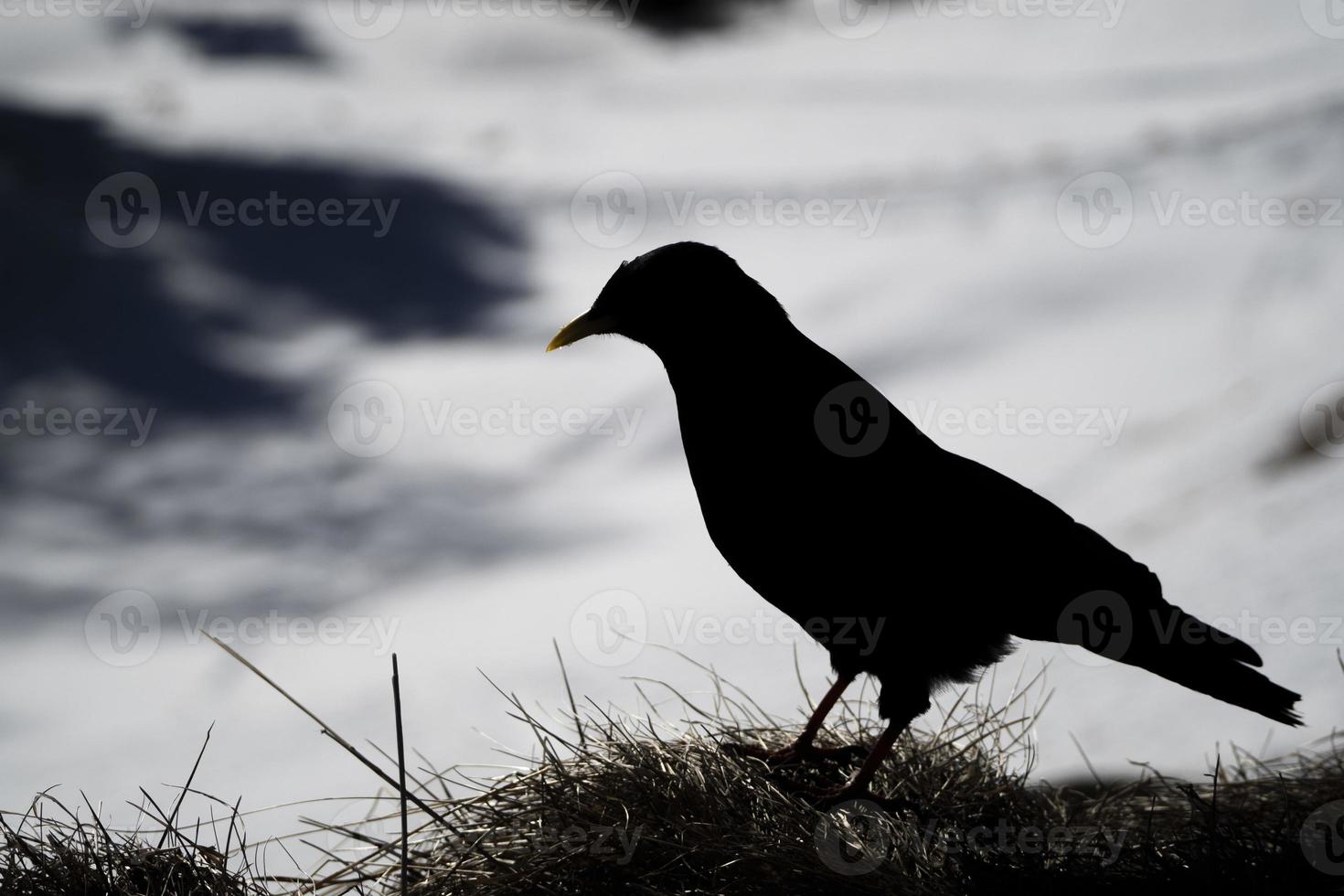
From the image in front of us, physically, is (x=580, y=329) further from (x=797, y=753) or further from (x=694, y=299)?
(x=797, y=753)

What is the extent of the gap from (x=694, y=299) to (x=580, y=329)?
21.0 inches

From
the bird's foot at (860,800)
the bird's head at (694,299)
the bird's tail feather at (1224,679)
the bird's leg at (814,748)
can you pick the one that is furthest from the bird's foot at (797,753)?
the bird's head at (694,299)

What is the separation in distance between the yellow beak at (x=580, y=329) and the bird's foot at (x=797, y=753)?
1.78 m

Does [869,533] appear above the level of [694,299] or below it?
below

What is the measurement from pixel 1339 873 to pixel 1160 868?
527mm

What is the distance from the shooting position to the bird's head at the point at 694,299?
4020 mm

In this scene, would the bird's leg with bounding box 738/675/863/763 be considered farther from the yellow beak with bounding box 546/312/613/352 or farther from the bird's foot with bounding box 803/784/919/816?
the yellow beak with bounding box 546/312/613/352

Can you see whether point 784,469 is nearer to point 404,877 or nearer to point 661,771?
point 661,771

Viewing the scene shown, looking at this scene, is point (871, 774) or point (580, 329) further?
point (580, 329)

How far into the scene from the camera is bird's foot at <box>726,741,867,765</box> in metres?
3.84

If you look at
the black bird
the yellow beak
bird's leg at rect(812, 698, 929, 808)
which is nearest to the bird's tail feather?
the black bird

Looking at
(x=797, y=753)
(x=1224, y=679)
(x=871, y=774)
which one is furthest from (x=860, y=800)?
(x=1224, y=679)

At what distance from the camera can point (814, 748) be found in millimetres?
4000

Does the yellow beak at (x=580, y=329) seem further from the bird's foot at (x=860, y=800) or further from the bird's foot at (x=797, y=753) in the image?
the bird's foot at (x=860, y=800)
